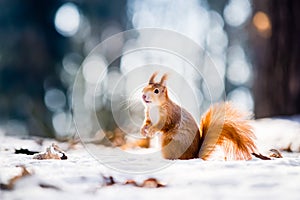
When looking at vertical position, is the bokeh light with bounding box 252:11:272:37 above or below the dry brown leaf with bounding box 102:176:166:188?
above

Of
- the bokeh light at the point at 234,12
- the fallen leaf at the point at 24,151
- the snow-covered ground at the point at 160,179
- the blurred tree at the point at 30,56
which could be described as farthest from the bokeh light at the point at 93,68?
the snow-covered ground at the point at 160,179

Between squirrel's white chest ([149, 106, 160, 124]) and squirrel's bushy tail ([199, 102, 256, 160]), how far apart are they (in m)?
0.09

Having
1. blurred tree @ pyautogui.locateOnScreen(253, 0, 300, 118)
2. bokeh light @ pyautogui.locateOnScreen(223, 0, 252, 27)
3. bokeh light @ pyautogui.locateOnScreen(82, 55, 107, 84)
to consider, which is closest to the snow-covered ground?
blurred tree @ pyautogui.locateOnScreen(253, 0, 300, 118)

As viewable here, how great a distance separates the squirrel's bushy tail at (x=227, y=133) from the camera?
78 cm

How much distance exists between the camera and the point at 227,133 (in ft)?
2.61

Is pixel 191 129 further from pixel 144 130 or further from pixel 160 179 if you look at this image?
pixel 160 179

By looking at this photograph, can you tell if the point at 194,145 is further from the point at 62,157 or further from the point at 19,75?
Result: the point at 19,75

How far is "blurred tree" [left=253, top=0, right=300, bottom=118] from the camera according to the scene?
4.78 ft

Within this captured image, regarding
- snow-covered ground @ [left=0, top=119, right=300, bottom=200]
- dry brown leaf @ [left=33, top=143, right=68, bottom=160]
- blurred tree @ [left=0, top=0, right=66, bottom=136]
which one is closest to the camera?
snow-covered ground @ [left=0, top=119, right=300, bottom=200]

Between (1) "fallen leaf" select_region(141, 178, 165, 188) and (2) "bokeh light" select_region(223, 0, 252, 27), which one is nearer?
(1) "fallen leaf" select_region(141, 178, 165, 188)

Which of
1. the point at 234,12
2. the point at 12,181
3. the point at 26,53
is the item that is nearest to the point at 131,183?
the point at 12,181

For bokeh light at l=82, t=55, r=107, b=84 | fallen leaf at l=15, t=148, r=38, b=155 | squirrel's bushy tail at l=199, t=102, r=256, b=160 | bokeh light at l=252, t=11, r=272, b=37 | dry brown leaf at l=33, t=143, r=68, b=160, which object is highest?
bokeh light at l=252, t=11, r=272, b=37

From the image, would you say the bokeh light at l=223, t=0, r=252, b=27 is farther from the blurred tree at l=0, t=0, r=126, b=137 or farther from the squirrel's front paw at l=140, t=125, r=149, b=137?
the squirrel's front paw at l=140, t=125, r=149, b=137

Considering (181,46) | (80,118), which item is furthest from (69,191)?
(80,118)
